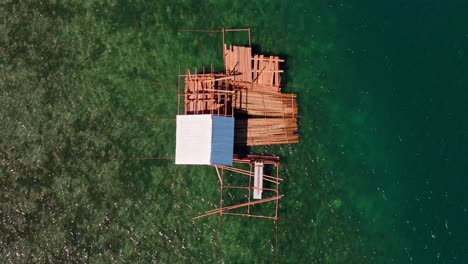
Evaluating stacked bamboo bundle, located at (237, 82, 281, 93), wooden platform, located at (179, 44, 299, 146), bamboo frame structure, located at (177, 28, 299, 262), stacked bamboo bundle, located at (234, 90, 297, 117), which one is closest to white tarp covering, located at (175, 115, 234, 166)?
bamboo frame structure, located at (177, 28, 299, 262)

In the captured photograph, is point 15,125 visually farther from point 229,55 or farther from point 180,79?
point 229,55

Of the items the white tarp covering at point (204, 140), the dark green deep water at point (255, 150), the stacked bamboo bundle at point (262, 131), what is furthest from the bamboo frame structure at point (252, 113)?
the white tarp covering at point (204, 140)

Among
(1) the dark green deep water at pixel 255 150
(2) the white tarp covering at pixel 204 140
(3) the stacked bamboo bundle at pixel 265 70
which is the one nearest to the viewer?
(2) the white tarp covering at pixel 204 140

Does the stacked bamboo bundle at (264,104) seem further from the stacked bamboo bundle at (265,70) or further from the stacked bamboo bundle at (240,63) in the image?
the stacked bamboo bundle at (240,63)

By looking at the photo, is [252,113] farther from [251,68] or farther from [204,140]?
[204,140]

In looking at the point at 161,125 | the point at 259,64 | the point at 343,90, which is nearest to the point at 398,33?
the point at 343,90

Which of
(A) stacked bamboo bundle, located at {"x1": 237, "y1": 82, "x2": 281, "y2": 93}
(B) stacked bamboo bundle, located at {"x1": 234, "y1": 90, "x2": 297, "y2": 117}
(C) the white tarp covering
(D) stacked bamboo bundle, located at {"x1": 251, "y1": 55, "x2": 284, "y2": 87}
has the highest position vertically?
(D) stacked bamboo bundle, located at {"x1": 251, "y1": 55, "x2": 284, "y2": 87}

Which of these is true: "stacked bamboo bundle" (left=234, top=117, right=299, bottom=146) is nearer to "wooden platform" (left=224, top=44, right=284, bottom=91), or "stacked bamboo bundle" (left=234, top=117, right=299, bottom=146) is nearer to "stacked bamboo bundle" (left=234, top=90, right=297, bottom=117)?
"stacked bamboo bundle" (left=234, top=90, right=297, bottom=117)
